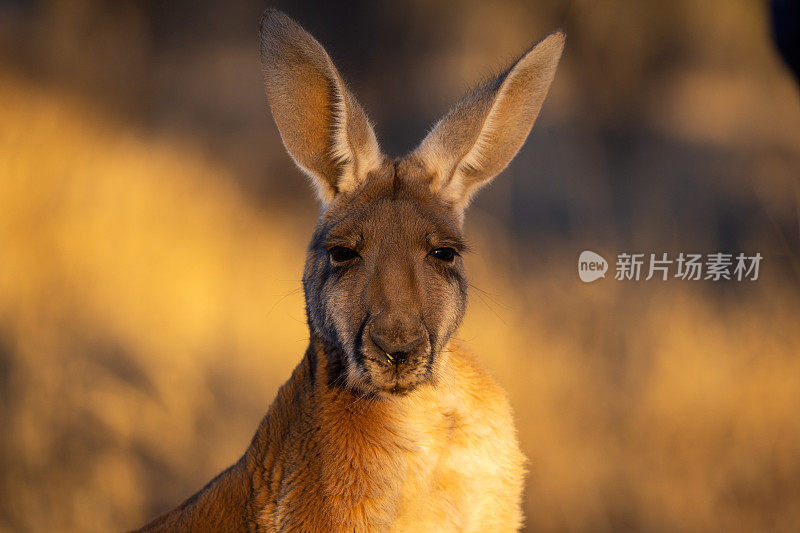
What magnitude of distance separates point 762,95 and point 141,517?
403cm

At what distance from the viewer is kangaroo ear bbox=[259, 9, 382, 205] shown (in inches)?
75.4

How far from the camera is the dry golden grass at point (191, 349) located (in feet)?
12.1

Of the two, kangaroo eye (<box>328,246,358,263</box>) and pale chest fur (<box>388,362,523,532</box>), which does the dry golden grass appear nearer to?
pale chest fur (<box>388,362,523,532</box>)

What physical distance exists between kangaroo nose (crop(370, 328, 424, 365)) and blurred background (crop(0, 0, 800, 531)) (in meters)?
1.96

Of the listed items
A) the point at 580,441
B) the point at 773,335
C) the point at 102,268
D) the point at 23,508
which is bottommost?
the point at 23,508

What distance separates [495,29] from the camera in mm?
3770

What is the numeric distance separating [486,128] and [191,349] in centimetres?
224

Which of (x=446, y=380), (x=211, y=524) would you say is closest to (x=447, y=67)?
(x=446, y=380)

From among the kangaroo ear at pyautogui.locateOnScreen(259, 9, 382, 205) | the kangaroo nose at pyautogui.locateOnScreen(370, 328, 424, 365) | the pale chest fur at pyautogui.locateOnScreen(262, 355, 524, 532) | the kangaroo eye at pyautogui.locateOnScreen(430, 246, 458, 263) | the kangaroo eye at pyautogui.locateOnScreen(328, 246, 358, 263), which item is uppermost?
the kangaroo ear at pyautogui.locateOnScreen(259, 9, 382, 205)

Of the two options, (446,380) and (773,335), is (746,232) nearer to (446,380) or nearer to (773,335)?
(773,335)

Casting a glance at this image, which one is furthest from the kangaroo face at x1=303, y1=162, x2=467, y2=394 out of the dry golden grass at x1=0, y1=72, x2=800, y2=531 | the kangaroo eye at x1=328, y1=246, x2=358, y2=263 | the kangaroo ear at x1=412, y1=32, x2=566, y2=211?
the dry golden grass at x1=0, y1=72, x2=800, y2=531

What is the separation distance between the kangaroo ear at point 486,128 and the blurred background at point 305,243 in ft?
5.21

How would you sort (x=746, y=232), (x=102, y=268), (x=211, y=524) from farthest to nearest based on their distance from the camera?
(x=746, y=232), (x=102, y=268), (x=211, y=524)

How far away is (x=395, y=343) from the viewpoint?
166cm
